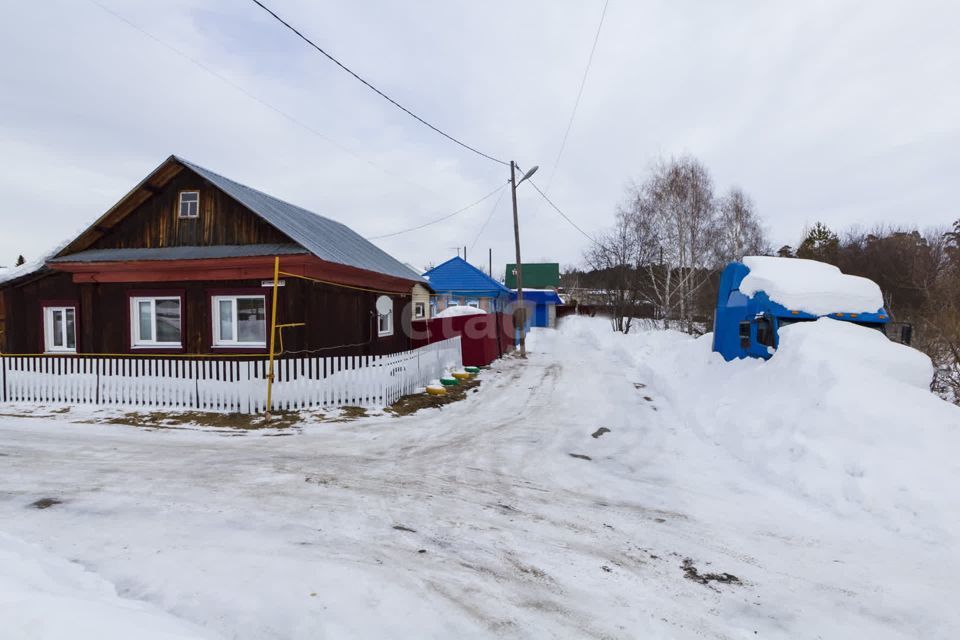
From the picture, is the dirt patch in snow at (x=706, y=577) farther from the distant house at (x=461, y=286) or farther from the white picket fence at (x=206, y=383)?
the distant house at (x=461, y=286)

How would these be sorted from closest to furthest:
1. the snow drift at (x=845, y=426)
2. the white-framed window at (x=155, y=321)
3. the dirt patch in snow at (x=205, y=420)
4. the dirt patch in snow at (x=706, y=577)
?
1. the dirt patch in snow at (x=706, y=577)
2. the snow drift at (x=845, y=426)
3. the dirt patch in snow at (x=205, y=420)
4. the white-framed window at (x=155, y=321)

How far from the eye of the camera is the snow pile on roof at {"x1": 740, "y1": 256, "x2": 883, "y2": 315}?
872cm

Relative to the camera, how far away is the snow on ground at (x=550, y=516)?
10.6ft

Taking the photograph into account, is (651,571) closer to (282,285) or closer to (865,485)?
(865,485)

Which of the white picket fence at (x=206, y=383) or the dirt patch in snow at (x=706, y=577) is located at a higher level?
the white picket fence at (x=206, y=383)

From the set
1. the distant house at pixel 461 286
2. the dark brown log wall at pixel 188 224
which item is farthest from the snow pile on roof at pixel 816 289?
the distant house at pixel 461 286

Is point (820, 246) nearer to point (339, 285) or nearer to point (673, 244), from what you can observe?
point (673, 244)

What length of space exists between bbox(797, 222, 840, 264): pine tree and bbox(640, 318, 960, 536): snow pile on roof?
28.5 m

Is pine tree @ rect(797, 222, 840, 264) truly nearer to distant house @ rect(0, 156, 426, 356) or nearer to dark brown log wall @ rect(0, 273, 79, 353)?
distant house @ rect(0, 156, 426, 356)

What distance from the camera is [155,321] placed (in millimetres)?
11938

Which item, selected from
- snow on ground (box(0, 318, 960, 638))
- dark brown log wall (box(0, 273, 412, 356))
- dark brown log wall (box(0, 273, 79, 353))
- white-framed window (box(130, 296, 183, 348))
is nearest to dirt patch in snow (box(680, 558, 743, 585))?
snow on ground (box(0, 318, 960, 638))

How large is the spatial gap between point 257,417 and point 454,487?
5641 mm

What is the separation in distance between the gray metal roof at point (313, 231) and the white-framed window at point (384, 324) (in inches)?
56.4

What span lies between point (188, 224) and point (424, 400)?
769cm
